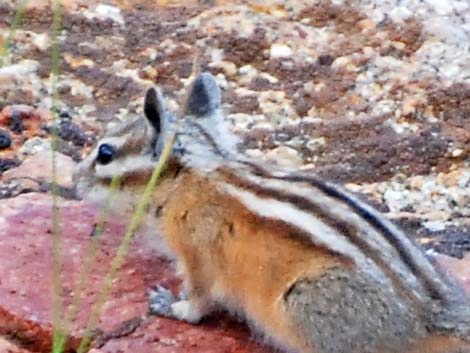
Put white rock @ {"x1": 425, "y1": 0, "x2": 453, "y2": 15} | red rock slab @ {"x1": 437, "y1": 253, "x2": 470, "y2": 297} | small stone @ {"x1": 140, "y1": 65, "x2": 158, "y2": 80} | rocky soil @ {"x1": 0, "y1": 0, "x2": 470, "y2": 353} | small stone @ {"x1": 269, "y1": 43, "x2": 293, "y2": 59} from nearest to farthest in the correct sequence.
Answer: red rock slab @ {"x1": 437, "y1": 253, "x2": 470, "y2": 297}, rocky soil @ {"x1": 0, "y1": 0, "x2": 470, "y2": 353}, small stone @ {"x1": 140, "y1": 65, "x2": 158, "y2": 80}, small stone @ {"x1": 269, "y1": 43, "x2": 293, "y2": 59}, white rock @ {"x1": 425, "y1": 0, "x2": 453, "y2": 15}

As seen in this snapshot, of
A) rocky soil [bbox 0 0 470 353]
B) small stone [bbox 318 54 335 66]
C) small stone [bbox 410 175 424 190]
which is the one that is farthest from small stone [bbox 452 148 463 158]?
small stone [bbox 318 54 335 66]

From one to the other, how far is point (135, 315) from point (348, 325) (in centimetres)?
70

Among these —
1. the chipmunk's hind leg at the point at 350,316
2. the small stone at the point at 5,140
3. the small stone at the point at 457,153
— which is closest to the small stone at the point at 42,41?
the small stone at the point at 5,140

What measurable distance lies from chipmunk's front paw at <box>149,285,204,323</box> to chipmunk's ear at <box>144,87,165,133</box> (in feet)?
1.92

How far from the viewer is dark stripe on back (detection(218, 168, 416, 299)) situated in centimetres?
389

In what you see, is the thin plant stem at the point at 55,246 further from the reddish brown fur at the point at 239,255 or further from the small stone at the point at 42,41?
the small stone at the point at 42,41

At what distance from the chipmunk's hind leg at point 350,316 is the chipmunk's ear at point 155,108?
85 cm

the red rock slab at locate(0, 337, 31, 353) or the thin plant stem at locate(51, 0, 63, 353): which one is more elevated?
the thin plant stem at locate(51, 0, 63, 353)

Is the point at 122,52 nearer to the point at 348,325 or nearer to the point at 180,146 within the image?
the point at 180,146

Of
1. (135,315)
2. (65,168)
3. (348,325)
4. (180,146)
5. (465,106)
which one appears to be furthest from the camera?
(465,106)

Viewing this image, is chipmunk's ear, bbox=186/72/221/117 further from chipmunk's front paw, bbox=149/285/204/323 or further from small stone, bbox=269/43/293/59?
small stone, bbox=269/43/293/59

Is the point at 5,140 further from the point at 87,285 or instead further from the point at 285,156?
the point at 87,285

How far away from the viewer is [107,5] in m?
6.50

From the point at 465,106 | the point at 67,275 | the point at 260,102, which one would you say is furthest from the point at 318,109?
the point at 67,275
